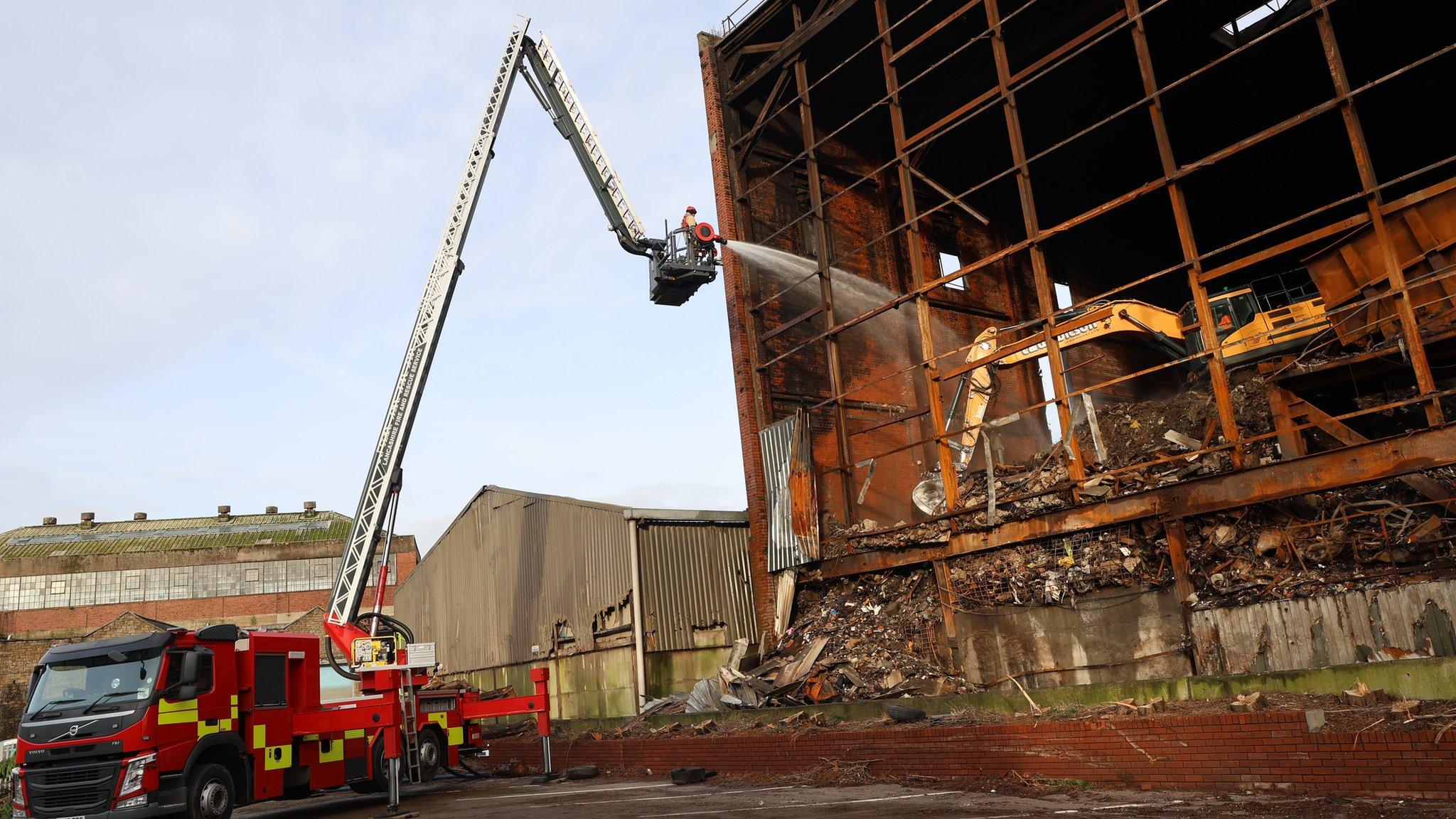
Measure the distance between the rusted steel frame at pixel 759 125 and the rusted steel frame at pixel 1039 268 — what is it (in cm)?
523

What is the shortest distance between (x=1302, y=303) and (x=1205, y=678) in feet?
35.2

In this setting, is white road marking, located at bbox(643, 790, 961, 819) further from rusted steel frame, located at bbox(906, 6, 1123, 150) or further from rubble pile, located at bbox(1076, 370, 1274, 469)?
rusted steel frame, located at bbox(906, 6, 1123, 150)

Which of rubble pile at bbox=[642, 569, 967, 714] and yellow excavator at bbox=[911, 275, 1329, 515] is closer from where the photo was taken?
rubble pile at bbox=[642, 569, 967, 714]

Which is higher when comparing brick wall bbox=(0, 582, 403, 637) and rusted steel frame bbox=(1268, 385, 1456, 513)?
brick wall bbox=(0, 582, 403, 637)

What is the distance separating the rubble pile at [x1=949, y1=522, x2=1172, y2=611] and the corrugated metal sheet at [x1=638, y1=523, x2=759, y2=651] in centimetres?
551

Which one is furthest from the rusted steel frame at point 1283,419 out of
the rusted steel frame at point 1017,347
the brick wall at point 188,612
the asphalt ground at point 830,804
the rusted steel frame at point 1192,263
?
the brick wall at point 188,612

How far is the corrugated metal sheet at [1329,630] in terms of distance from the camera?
38.7 ft

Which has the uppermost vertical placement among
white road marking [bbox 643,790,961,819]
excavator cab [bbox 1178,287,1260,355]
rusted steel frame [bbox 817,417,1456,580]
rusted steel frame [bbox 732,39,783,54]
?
rusted steel frame [bbox 732,39,783,54]

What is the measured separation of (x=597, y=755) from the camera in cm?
1680

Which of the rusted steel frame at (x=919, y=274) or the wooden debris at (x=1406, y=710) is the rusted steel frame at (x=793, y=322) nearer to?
the rusted steel frame at (x=919, y=274)

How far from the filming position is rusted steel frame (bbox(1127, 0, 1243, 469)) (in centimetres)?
1384

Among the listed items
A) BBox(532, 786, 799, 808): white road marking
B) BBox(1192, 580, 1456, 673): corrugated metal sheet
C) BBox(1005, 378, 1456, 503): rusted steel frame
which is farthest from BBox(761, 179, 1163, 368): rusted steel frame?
BBox(532, 786, 799, 808): white road marking

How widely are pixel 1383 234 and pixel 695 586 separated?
1297cm

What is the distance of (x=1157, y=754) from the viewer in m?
9.91
